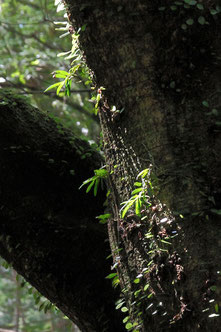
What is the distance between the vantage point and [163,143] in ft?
6.46

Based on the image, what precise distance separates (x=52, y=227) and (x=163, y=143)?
1.00 metres

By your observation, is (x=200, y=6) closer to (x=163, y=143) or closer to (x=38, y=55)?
(x=163, y=143)

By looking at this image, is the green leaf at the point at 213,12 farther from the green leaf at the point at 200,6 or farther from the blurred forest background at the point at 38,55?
the blurred forest background at the point at 38,55

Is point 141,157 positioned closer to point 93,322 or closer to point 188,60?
point 188,60

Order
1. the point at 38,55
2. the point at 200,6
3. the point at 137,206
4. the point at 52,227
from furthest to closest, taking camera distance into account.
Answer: the point at 38,55, the point at 52,227, the point at 200,6, the point at 137,206

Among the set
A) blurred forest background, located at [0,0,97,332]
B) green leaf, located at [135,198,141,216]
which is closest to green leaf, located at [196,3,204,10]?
green leaf, located at [135,198,141,216]

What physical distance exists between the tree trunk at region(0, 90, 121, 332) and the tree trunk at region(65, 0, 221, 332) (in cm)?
53

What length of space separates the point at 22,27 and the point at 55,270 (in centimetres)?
725

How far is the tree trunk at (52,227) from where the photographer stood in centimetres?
258

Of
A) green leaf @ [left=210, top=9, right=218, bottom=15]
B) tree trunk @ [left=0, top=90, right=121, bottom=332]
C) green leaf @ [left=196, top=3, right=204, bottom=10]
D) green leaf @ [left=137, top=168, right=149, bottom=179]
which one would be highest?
green leaf @ [left=196, top=3, right=204, bottom=10]

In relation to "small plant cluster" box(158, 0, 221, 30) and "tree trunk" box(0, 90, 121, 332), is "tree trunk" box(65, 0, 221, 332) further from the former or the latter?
"tree trunk" box(0, 90, 121, 332)

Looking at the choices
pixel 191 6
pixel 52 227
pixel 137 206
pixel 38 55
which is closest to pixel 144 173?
pixel 137 206

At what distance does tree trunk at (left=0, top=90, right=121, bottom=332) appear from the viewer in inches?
102

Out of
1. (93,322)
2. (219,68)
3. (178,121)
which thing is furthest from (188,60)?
(93,322)
